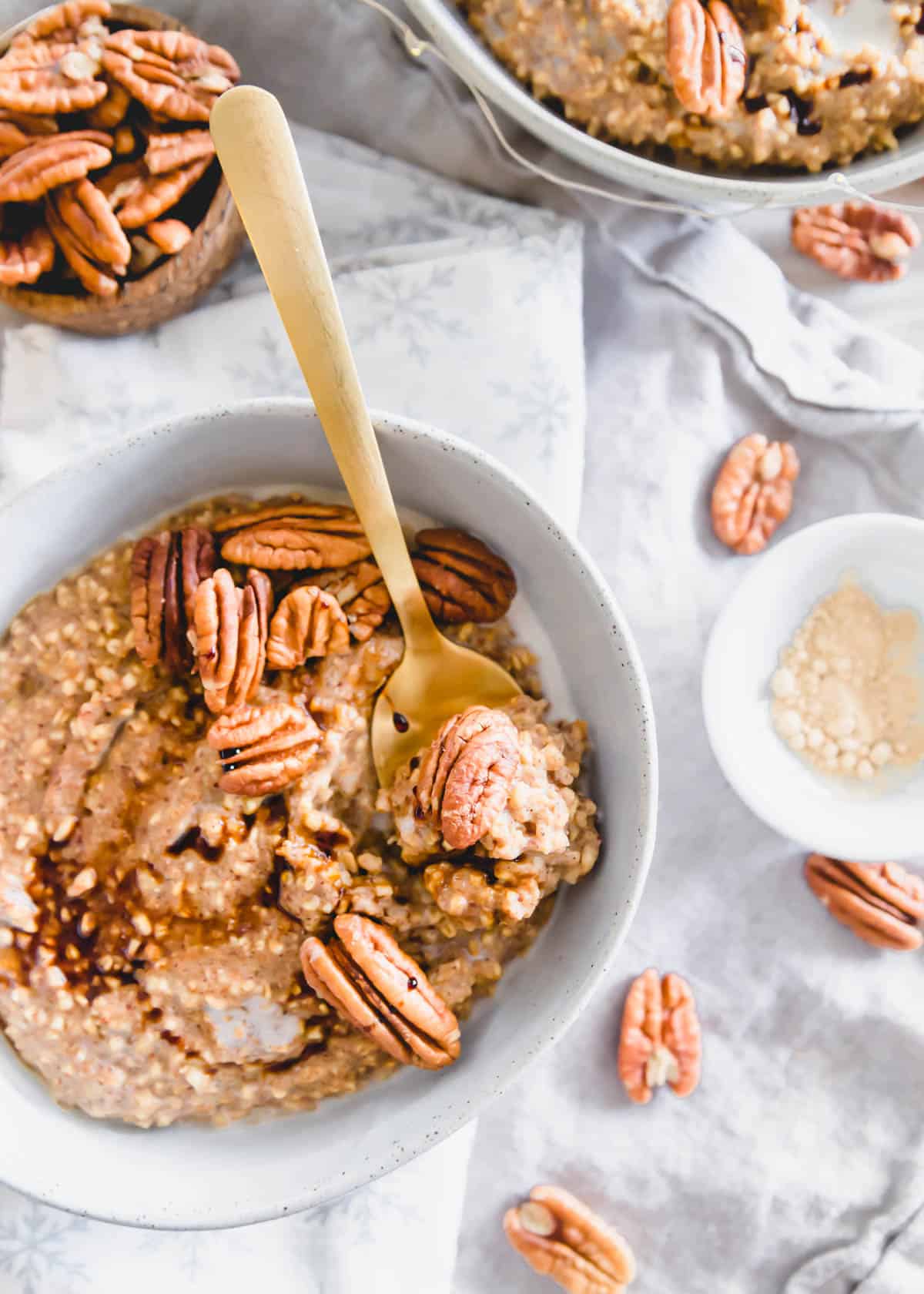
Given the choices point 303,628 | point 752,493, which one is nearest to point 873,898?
point 752,493

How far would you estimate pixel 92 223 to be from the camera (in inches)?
46.9

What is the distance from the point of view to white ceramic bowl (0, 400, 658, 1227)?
1.06m

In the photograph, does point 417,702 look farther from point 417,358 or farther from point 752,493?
point 752,493

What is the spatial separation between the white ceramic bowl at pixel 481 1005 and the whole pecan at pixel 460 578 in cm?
2

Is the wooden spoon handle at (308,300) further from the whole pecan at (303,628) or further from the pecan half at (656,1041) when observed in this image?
the pecan half at (656,1041)

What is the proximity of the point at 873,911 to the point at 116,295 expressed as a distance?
1.07m

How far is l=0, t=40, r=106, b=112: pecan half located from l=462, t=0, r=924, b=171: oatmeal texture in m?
0.39

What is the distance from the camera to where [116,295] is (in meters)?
1.23

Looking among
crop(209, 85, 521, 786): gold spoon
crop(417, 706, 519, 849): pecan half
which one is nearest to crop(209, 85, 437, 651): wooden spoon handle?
crop(209, 85, 521, 786): gold spoon

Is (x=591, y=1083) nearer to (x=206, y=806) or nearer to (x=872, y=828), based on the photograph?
(x=872, y=828)

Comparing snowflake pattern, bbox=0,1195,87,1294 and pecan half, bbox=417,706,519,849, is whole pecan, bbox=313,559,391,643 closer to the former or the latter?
pecan half, bbox=417,706,519,849

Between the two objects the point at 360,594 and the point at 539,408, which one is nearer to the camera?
the point at 360,594

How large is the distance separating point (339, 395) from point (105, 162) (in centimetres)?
41

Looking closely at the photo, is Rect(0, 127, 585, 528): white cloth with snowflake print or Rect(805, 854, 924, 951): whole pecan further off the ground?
Rect(0, 127, 585, 528): white cloth with snowflake print
